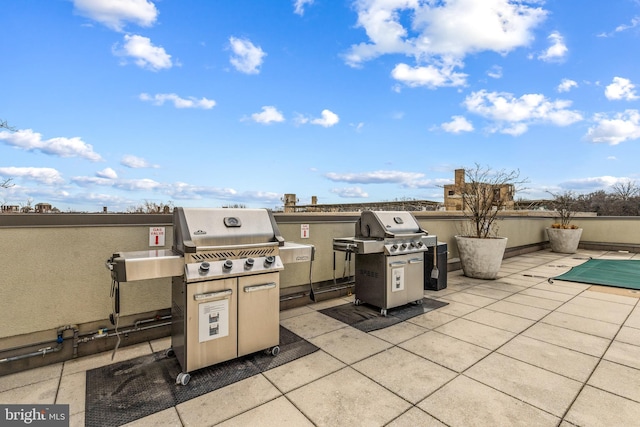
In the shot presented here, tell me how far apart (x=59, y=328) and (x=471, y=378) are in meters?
3.04

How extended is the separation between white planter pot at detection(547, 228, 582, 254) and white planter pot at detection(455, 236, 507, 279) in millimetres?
4631

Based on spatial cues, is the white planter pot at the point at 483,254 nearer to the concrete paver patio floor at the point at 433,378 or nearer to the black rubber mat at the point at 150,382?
the concrete paver patio floor at the point at 433,378

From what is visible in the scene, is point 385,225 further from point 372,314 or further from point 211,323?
point 211,323

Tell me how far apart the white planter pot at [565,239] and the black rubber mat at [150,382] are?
879cm

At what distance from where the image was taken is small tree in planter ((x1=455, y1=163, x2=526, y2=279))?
4.87 metres

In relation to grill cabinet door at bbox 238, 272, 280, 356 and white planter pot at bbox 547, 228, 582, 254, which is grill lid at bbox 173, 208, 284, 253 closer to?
grill cabinet door at bbox 238, 272, 280, 356

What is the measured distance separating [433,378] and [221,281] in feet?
5.31

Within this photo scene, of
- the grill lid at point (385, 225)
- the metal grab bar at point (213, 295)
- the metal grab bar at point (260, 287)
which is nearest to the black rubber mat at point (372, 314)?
the grill lid at point (385, 225)

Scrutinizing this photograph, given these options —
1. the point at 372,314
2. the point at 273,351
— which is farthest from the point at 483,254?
the point at 273,351

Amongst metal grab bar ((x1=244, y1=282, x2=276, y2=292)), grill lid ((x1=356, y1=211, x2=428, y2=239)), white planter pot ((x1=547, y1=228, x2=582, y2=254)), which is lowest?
white planter pot ((x1=547, y1=228, x2=582, y2=254))

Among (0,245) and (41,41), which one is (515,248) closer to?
(0,245)

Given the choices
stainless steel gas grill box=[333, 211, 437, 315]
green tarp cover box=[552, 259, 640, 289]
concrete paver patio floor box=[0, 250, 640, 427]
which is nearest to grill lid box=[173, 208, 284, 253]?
concrete paver patio floor box=[0, 250, 640, 427]

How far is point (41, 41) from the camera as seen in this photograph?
328cm

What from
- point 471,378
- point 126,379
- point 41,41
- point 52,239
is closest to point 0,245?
point 52,239
